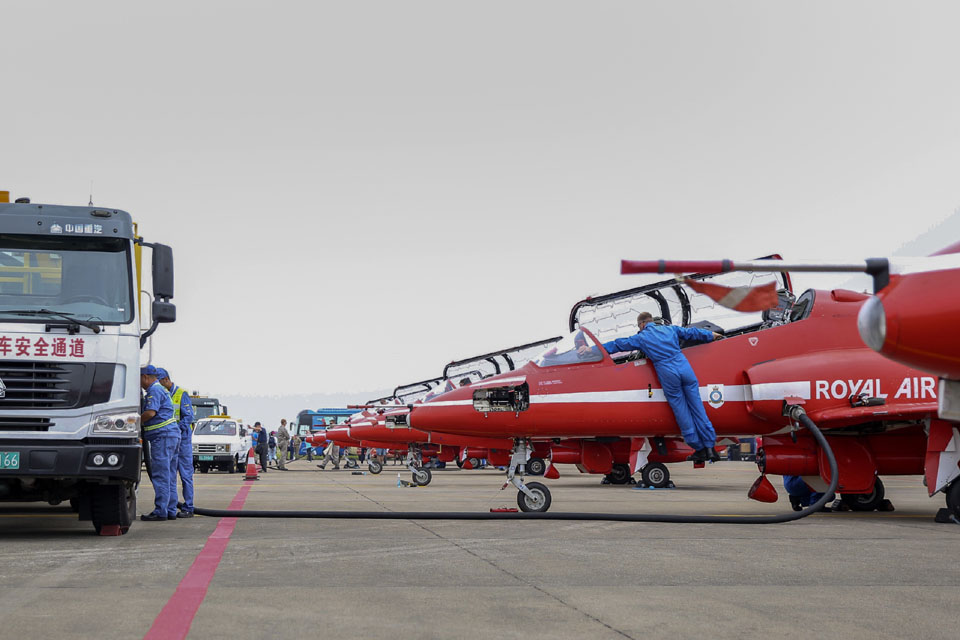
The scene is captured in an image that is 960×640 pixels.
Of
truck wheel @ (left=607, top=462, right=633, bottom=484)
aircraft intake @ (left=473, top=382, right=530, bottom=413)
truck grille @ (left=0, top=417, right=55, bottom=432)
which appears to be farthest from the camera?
truck wheel @ (left=607, top=462, right=633, bottom=484)

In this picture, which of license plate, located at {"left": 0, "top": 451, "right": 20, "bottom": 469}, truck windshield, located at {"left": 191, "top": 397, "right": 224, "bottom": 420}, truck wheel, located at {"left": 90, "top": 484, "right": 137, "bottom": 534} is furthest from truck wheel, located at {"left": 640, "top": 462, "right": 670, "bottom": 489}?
truck windshield, located at {"left": 191, "top": 397, "right": 224, "bottom": 420}

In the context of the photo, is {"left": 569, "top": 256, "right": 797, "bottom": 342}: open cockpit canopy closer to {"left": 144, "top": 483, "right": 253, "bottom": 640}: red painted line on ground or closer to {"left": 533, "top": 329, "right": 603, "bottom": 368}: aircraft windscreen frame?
{"left": 533, "top": 329, "right": 603, "bottom": 368}: aircraft windscreen frame

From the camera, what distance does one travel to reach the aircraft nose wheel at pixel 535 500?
36.4ft

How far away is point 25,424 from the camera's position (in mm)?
7918

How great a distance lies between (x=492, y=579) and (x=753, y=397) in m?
6.31

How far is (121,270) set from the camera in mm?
8680

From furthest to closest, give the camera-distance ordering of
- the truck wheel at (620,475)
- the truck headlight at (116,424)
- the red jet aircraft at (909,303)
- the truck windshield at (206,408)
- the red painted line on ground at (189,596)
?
1. the truck windshield at (206,408)
2. the truck wheel at (620,475)
3. the truck headlight at (116,424)
4. the red painted line on ground at (189,596)
5. the red jet aircraft at (909,303)

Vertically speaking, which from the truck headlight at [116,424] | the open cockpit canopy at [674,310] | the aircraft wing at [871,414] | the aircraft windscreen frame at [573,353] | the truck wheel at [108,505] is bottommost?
the truck wheel at [108,505]

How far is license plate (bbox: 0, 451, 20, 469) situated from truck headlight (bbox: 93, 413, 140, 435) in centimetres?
60

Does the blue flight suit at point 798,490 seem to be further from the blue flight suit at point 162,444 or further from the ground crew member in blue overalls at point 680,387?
the blue flight suit at point 162,444

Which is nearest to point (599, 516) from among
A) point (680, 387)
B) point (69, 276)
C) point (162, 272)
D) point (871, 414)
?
point (680, 387)

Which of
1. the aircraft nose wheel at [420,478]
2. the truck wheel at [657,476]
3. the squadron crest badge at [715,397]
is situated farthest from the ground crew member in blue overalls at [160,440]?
the truck wheel at [657,476]

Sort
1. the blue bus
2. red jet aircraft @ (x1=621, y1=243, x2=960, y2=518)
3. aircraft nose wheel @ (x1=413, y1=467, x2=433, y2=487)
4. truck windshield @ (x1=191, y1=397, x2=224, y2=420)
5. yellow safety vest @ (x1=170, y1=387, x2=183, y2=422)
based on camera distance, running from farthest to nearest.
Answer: the blue bus < truck windshield @ (x1=191, y1=397, x2=224, y2=420) < aircraft nose wheel @ (x1=413, y1=467, x2=433, y2=487) < yellow safety vest @ (x1=170, y1=387, x2=183, y2=422) < red jet aircraft @ (x1=621, y1=243, x2=960, y2=518)

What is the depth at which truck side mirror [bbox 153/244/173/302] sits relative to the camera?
863 centimetres
